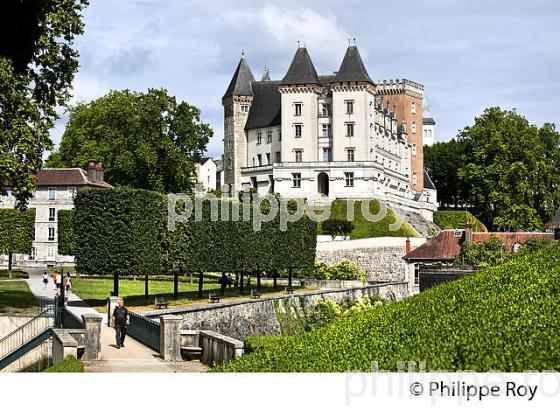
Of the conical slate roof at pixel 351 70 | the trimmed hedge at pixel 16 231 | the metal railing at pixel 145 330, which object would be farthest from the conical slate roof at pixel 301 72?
the metal railing at pixel 145 330

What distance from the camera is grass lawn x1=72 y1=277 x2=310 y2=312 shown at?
32.7 metres

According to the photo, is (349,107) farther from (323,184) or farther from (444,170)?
(444,170)

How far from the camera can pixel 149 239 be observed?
34156 mm

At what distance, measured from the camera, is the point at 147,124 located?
60531 mm

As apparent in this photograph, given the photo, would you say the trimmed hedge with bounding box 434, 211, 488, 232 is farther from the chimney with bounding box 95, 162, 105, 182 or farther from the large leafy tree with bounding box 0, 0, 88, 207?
the large leafy tree with bounding box 0, 0, 88, 207

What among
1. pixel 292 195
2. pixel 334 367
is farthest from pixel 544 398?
pixel 292 195

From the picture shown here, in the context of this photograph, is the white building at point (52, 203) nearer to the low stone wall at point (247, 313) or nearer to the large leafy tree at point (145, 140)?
the large leafy tree at point (145, 140)

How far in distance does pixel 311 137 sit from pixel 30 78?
5501cm

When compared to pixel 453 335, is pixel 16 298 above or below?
below

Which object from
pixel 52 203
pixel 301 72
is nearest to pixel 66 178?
pixel 52 203

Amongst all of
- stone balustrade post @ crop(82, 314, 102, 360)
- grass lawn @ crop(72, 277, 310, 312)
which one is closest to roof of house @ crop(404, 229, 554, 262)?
grass lawn @ crop(72, 277, 310, 312)

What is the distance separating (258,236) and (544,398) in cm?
3028

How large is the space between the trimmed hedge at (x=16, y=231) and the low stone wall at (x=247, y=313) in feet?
73.9

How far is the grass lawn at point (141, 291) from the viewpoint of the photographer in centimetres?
3266
